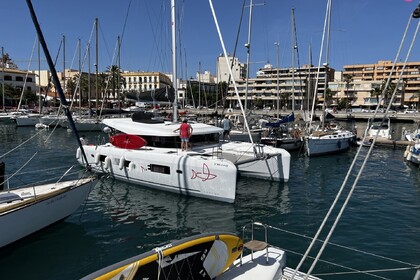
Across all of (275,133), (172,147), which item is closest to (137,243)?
(172,147)

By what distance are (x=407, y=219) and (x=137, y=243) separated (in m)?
9.11

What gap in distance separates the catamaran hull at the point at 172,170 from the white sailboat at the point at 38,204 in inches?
136

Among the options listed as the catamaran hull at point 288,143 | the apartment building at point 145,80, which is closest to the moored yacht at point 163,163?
the catamaran hull at point 288,143

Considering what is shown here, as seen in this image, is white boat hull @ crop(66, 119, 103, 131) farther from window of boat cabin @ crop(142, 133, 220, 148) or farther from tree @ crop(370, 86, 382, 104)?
tree @ crop(370, 86, 382, 104)

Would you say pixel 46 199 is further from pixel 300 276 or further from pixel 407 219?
pixel 407 219

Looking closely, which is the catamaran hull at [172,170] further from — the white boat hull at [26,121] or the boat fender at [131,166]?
the white boat hull at [26,121]

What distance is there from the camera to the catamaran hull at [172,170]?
40.0 ft

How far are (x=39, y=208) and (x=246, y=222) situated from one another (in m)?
6.22

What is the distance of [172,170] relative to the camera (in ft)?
43.3

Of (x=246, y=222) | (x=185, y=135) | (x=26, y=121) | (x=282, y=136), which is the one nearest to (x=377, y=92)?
(x=282, y=136)

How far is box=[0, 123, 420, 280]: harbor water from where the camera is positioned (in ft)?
26.2

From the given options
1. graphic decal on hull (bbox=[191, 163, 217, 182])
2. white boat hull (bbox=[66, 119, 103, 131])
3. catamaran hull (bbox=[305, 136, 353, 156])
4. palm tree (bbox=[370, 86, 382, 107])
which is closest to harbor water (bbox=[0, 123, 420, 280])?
graphic decal on hull (bbox=[191, 163, 217, 182])

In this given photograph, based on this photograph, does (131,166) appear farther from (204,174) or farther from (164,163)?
(204,174)

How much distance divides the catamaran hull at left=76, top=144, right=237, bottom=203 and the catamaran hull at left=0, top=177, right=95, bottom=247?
11.7ft
